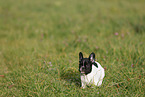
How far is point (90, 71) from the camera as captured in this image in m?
2.74

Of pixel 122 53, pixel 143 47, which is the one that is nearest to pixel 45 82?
pixel 122 53

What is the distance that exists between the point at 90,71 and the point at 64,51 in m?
2.24

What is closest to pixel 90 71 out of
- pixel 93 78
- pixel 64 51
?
pixel 93 78

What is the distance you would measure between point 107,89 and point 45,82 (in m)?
1.19

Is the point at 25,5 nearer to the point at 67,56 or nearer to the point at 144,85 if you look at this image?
the point at 67,56

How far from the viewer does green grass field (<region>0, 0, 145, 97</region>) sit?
9.92 feet

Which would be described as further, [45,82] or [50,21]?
[50,21]

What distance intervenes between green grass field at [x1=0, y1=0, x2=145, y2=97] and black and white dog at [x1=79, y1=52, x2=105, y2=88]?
137mm

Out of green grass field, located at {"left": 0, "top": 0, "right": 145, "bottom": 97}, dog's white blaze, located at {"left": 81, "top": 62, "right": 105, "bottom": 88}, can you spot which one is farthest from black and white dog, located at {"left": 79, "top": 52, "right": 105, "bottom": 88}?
green grass field, located at {"left": 0, "top": 0, "right": 145, "bottom": 97}

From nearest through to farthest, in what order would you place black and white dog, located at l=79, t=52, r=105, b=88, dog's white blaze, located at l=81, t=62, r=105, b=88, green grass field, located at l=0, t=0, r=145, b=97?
1. black and white dog, located at l=79, t=52, r=105, b=88
2. dog's white blaze, located at l=81, t=62, r=105, b=88
3. green grass field, located at l=0, t=0, r=145, b=97

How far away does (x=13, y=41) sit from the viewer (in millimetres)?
5891

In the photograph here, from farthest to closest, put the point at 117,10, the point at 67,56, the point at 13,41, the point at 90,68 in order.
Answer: the point at 117,10 → the point at 13,41 → the point at 67,56 → the point at 90,68

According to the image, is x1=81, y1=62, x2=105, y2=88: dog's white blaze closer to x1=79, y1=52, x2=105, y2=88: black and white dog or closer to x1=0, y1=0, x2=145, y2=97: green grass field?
x1=79, y1=52, x2=105, y2=88: black and white dog

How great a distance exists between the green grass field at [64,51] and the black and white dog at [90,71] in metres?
0.14
